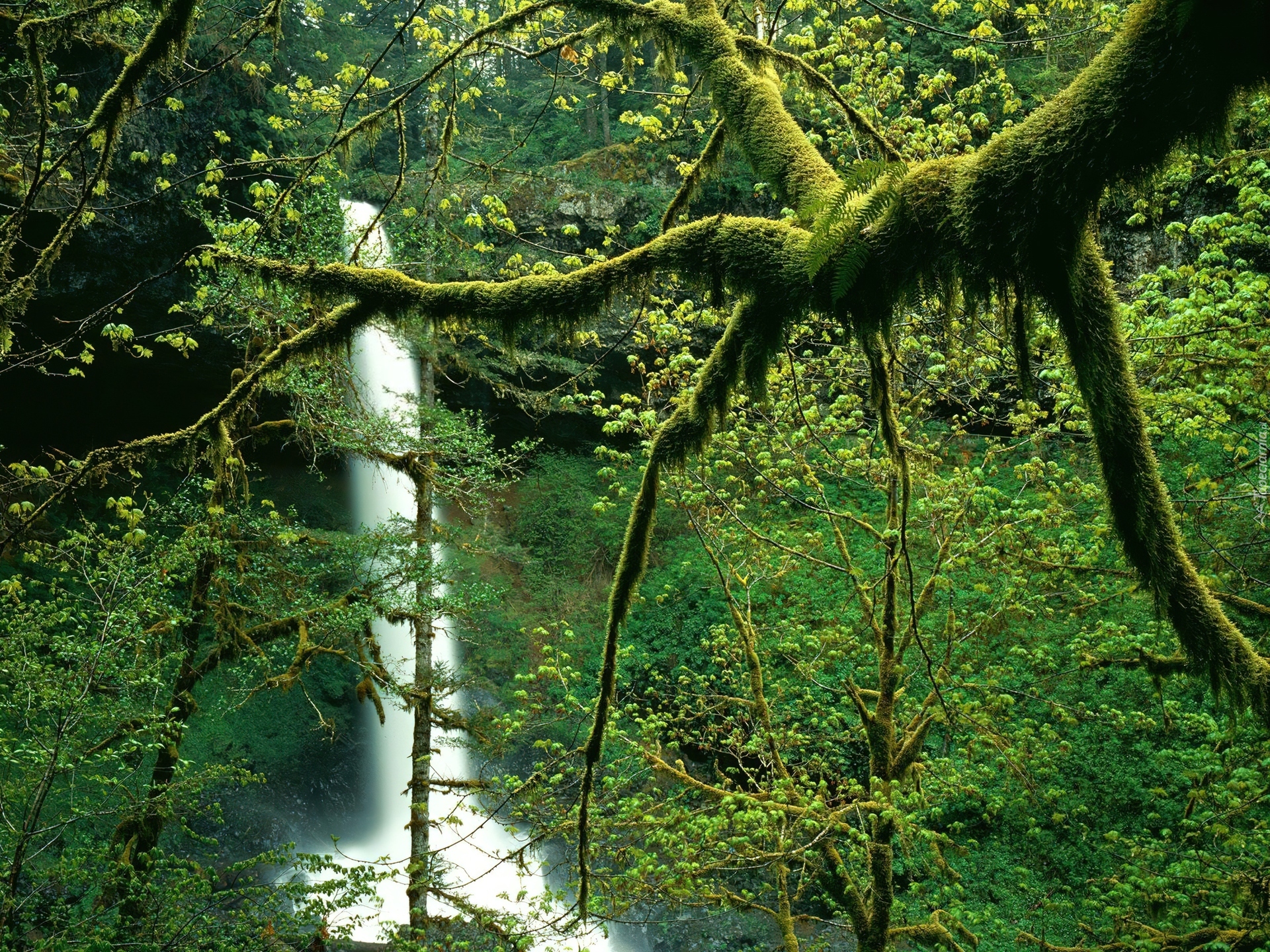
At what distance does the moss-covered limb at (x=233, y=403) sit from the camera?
287 centimetres

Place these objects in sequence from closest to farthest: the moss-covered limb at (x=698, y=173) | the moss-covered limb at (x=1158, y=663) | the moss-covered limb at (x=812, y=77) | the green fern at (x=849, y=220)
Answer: the green fern at (x=849, y=220)
the moss-covered limb at (x=812, y=77)
the moss-covered limb at (x=698, y=173)
the moss-covered limb at (x=1158, y=663)

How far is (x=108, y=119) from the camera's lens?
3.23 m

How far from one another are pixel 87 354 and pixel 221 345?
7444 millimetres

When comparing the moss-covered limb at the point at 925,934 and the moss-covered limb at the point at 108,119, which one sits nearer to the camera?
the moss-covered limb at the point at 108,119

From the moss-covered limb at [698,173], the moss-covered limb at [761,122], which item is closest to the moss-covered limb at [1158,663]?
the moss-covered limb at [698,173]

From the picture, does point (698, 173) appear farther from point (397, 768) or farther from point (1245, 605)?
point (397, 768)

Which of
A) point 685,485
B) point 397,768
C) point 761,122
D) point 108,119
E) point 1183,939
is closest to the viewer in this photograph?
point 761,122

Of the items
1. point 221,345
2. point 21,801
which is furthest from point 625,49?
point 221,345

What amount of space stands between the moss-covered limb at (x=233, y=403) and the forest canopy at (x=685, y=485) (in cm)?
3

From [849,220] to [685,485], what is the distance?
5.09m

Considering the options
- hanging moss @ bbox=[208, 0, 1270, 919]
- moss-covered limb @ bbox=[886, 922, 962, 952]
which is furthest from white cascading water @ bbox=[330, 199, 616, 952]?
hanging moss @ bbox=[208, 0, 1270, 919]

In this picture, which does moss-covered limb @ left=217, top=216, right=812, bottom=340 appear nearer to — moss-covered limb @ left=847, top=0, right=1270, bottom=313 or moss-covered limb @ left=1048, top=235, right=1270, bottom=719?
moss-covered limb @ left=847, top=0, right=1270, bottom=313

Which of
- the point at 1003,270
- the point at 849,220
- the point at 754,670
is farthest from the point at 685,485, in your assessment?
the point at 1003,270

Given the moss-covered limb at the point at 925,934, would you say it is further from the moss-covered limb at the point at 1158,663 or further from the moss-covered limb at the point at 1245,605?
the moss-covered limb at the point at 1245,605
